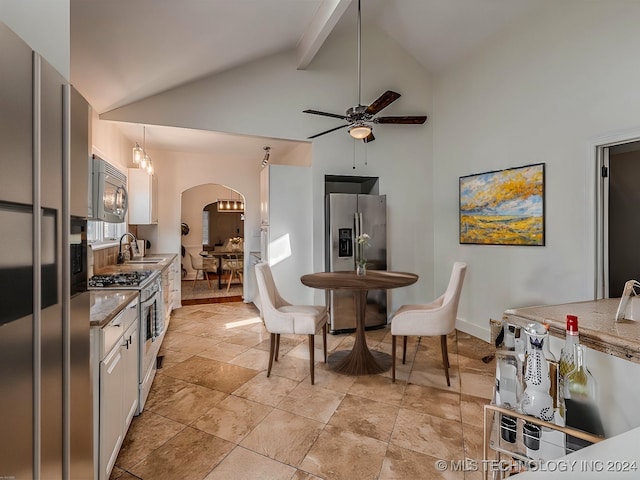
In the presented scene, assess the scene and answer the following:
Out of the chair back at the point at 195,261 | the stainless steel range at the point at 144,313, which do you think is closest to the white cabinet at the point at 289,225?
the stainless steel range at the point at 144,313

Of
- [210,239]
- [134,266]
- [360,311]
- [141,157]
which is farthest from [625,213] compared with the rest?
[210,239]

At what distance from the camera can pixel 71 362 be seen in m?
1.12

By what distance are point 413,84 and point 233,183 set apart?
3561 millimetres

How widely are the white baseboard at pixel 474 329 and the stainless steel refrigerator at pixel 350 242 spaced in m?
1.06

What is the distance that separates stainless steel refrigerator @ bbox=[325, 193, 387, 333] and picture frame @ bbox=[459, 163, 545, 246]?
1.05m

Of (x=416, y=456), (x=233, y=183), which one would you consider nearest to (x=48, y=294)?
(x=416, y=456)

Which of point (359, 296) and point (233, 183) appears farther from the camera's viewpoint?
point (233, 183)

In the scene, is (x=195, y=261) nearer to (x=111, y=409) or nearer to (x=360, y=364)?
(x=360, y=364)

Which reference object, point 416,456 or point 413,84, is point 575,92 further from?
point 416,456

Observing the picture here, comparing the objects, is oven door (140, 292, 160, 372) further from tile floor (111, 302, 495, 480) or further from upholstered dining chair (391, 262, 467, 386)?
upholstered dining chair (391, 262, 467, 386)

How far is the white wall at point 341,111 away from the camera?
12.7 ft

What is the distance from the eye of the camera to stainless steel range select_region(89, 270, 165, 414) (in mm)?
2283

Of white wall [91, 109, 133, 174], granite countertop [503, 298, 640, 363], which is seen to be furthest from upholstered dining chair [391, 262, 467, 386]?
white wall [91, 109, 133, 174]

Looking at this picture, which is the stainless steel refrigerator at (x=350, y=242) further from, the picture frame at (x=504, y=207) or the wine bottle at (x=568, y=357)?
the wine bottle at (x=568, y=357)
